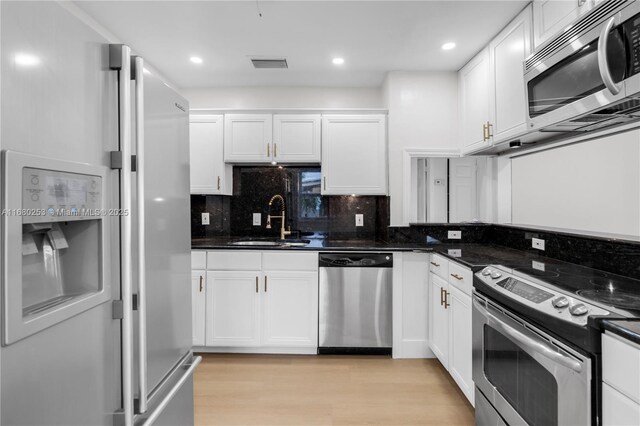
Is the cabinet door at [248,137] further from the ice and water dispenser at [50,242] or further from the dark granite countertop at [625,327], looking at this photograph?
the dark granite countertop at [625,327]

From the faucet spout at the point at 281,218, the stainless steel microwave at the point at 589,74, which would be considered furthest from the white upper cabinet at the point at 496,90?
the faucet spout at the point at 281,218

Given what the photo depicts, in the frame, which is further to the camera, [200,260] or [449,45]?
[200,260]

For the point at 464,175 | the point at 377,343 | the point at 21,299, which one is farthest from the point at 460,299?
the point at 21,299

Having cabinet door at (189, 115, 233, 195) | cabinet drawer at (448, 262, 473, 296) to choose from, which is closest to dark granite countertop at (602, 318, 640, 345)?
cabinet drawer at (448, 262, 473, 296)

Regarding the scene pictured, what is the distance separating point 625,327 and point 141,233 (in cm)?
149

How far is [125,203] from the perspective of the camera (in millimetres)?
960

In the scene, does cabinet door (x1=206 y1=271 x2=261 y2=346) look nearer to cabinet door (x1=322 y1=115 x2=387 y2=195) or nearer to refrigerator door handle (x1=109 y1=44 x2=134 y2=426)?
cabinet door (x1=322 y1=115 x2=387 y2=195)

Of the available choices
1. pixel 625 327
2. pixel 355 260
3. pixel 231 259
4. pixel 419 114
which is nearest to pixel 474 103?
pixel 419 114

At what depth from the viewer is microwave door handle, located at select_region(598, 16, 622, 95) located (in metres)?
1.24

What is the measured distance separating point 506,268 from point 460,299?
0.44 meters

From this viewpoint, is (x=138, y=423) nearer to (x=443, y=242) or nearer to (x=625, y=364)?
(x=625, y=364)

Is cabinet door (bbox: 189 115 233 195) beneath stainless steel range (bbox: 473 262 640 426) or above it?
above

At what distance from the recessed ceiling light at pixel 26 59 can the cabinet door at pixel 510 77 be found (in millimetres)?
2269

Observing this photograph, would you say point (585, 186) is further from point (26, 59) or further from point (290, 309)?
point (26, 59)
